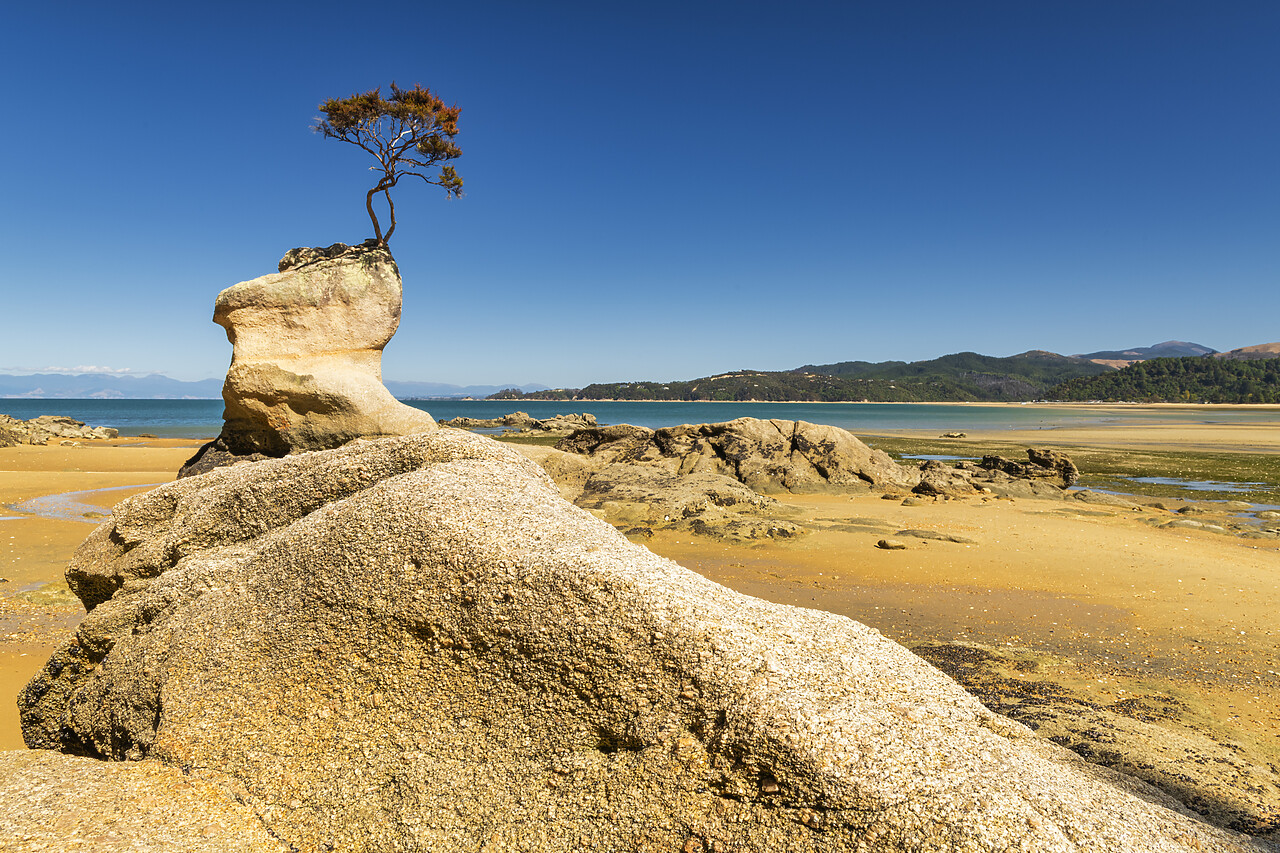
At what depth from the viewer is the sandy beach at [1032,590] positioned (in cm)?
579

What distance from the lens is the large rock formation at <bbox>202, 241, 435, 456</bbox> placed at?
1173 cm

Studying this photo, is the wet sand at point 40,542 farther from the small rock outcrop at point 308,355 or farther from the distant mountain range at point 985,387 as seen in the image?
the distant mountain range at point 985,387

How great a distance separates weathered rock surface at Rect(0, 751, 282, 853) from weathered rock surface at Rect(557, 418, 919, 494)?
1521 cm

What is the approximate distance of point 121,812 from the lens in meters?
2.72

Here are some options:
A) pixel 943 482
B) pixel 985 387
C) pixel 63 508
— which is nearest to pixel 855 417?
pixel 943 482

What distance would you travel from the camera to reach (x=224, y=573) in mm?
3611

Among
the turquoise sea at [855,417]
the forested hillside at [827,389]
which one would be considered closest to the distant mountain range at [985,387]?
the forested hillside at [827,389]

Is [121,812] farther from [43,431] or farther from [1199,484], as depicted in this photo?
[43,431]

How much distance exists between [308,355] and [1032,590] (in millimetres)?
12540

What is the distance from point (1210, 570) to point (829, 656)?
9952 millimetres

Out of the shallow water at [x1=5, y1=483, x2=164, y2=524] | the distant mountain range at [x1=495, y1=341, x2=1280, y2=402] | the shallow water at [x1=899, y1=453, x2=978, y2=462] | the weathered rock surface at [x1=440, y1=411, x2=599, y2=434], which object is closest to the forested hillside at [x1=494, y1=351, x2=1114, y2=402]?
the distant mountain range at [x1=495, y1=341, x2=1280, y2=402]

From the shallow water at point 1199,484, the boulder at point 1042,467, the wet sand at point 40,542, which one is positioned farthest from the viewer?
the boulder at point 1042,467

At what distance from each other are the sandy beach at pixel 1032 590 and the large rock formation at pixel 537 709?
A: 9.06 ft

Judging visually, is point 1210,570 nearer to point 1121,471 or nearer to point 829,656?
point 829,656
